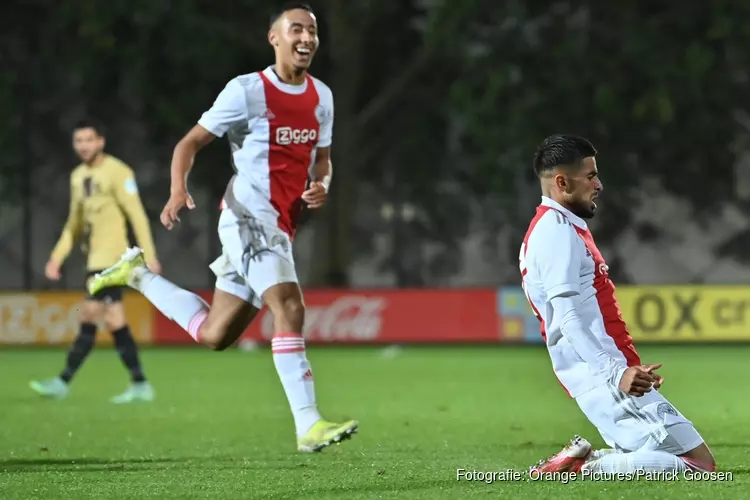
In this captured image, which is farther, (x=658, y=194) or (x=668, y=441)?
(x=658, y=194)

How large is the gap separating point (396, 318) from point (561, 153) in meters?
14.5

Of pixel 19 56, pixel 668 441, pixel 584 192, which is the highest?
pixel 19 56

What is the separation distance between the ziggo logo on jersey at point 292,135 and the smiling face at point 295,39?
1.05 feet

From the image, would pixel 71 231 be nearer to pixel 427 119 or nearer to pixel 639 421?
pixel 639 421

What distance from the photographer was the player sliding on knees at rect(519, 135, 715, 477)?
19.0 ft

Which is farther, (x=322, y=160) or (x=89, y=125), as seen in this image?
(x=89, y=125)

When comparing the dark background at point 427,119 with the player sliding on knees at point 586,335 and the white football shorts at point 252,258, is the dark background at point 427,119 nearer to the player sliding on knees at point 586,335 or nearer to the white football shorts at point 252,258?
the white football shorts at point 252,258

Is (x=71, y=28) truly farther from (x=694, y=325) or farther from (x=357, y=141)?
(x=694, y=325)

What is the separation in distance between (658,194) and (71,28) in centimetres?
1025

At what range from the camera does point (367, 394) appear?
12.0 meters

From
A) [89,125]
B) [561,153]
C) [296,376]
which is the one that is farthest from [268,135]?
[89,125]

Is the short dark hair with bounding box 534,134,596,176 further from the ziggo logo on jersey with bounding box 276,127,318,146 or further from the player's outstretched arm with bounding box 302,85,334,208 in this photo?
the ziggo logo on jersey with bounding box 276,127,318,146

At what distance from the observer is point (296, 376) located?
739 cm

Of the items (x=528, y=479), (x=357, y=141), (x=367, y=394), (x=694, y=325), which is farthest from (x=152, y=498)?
(x=357, y=141)
